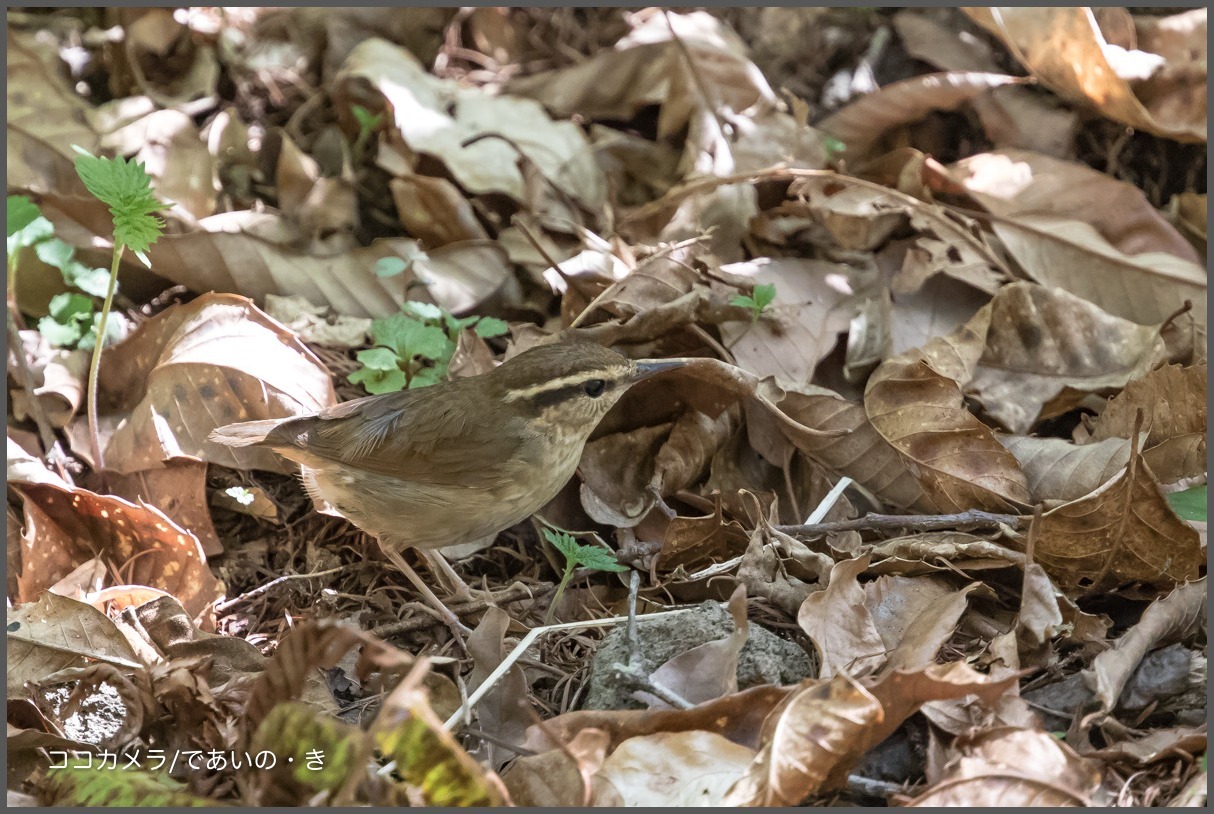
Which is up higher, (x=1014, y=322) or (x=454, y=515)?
(x=1014, y=322)

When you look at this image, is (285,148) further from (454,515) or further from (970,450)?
(970,450)

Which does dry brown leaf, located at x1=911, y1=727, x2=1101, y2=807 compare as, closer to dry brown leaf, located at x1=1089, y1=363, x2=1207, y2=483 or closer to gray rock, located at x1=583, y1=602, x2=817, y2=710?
gray rock, located at x1=583, y1=602, x2=817, y2=710

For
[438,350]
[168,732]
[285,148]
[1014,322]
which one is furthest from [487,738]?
[285,148]

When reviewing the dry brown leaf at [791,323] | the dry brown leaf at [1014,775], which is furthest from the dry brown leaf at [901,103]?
the dry brown leaf at [1014,775]

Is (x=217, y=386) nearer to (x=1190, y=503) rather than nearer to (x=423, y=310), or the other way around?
(x=423, y=310)

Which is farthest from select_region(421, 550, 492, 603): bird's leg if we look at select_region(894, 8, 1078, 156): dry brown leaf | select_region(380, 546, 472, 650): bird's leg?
select_region(894, 8, 1078, 156): dry brown leaf

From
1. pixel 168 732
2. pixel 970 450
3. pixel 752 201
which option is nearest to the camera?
pixel 168 732

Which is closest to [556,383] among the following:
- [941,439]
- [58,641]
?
[941,439]
